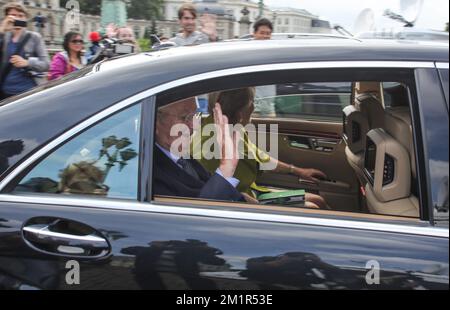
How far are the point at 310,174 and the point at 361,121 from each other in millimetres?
474

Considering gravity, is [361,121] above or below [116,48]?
below

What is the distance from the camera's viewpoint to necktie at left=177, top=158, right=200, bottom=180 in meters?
2.17

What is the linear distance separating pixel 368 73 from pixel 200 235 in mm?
759

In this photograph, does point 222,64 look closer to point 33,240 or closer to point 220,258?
point 220,258

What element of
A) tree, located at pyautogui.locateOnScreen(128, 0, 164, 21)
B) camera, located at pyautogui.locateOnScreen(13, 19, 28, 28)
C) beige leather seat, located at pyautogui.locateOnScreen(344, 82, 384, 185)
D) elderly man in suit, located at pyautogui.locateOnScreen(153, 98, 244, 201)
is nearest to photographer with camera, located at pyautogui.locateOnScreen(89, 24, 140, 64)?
camera, located at pyautogui.locateOnScreen(13, 19, 28, 28)

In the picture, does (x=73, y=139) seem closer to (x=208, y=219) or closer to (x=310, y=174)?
(x=208, y=219)

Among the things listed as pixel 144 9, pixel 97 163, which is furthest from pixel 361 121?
pixel 144 9

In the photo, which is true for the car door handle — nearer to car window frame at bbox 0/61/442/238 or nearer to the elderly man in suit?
car window frame at bbox 0/61/442/238

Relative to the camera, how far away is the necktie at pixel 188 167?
2173mm

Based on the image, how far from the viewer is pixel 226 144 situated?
210 centimetres

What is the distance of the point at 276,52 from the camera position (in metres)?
1.88

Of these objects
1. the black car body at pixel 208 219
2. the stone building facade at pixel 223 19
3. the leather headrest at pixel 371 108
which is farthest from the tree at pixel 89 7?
the black car body at pixel 208 219

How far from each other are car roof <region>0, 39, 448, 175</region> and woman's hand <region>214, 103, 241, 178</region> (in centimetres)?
32

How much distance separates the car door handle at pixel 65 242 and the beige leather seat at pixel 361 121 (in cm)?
153
